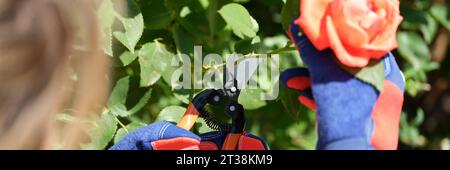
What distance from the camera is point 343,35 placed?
0.73 m

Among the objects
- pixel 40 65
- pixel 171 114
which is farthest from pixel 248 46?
pixel 40 65

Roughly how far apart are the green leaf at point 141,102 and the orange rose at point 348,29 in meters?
0.49

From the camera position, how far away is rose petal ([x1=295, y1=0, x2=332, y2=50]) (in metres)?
0.73

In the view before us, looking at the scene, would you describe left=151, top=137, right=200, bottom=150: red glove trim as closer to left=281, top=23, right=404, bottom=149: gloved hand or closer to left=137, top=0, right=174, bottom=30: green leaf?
left=281, top=23, right=404, bottom=149: gloved hand

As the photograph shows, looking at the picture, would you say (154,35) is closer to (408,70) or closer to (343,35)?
(343,35)

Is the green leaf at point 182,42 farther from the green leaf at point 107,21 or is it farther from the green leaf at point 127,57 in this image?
the green leaf at point 107,21

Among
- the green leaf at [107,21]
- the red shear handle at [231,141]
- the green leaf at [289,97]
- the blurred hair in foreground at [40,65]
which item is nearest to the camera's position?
the blurred hair in foreground at [40,65]

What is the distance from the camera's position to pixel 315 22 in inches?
28.9

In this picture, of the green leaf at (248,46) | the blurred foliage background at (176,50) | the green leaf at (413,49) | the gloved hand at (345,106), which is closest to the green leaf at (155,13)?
the blurred foliage background at (176,50)

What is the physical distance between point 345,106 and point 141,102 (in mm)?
521

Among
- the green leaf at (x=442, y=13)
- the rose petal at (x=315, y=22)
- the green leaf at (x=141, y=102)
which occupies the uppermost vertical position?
the rose petal at (x=315, y=22)

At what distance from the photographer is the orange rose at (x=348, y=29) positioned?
73 cm

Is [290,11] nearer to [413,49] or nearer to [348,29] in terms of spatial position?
[348,29]
